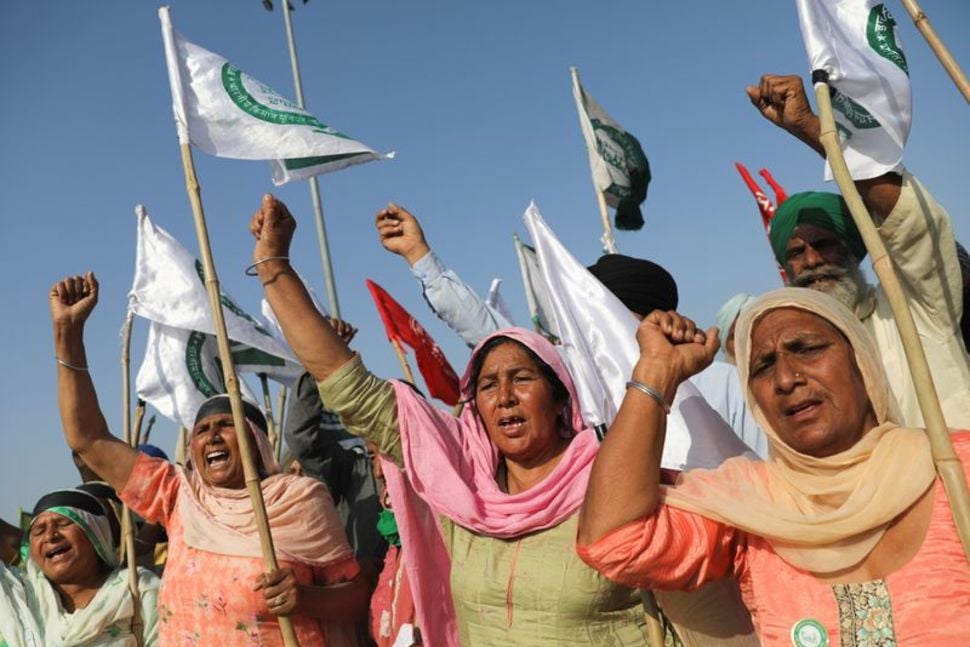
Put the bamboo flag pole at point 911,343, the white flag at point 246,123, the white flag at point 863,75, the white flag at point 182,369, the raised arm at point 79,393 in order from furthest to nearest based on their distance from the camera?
the white flag at point 182,369, the raised arm at point 79,393, the white flag at point 246,123, the white flag at point 863,75, the bamboo flag pole at point 911,343

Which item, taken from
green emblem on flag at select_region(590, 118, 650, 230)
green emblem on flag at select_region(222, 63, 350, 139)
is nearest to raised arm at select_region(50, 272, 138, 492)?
green emblem on flag at select_region(222, 63, 350, 139)

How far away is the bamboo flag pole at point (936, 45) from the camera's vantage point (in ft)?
7.36

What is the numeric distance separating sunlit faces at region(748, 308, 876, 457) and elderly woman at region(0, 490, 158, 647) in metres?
3.36

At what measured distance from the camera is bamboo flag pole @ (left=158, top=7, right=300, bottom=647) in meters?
3.27

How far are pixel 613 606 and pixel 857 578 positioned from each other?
812mm

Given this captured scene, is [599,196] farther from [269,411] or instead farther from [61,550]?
[269,411]

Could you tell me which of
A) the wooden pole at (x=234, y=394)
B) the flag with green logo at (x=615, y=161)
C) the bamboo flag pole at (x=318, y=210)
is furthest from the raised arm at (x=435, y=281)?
the bamboo flag pole at (x=318, y=210)

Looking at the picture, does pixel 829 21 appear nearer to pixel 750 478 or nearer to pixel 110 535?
pixel 750 478

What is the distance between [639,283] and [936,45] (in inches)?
50.8

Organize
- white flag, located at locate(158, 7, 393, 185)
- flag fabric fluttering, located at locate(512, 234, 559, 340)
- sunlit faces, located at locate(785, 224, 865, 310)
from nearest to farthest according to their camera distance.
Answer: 1. sunlit faces, located at locate(785, 224, 865, 310)
2. white flag, located at locate(158, 7, 393, 185)
3. flag fabric fluttering, located at locate(512, 234, 559, 340)

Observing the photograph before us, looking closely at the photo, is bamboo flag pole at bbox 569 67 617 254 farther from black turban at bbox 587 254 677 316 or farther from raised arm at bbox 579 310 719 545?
raised arm at bbox 579 310 719 545

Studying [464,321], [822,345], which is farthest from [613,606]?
[464,321]

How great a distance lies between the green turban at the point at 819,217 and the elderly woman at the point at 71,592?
3.33 metres

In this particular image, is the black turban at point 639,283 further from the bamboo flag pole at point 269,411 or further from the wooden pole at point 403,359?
the bamboo flag pole at point 269,411
